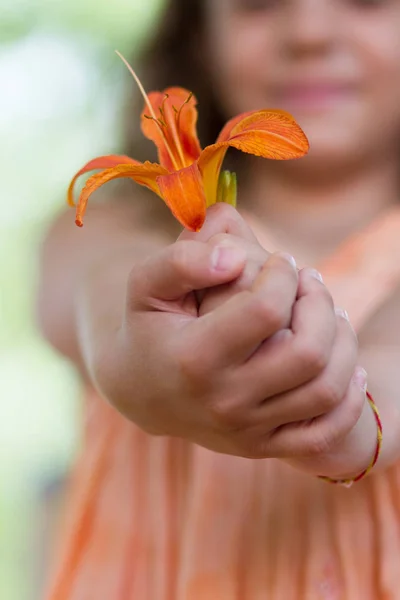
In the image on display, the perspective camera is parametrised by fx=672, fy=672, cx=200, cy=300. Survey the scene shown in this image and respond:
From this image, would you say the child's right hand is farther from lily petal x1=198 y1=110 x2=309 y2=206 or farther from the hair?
the hair

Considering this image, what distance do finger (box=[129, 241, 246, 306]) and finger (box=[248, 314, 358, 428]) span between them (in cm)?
5

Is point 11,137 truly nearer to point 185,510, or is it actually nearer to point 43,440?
point 43,440

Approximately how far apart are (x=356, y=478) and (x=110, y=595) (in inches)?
10.2

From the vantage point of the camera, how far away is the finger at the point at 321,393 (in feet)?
0.83

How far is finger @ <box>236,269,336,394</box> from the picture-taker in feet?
0.79

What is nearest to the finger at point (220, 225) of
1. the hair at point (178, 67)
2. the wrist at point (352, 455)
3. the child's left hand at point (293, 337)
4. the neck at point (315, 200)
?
the child's left hand at point (293, 337)

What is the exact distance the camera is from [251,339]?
23 cm

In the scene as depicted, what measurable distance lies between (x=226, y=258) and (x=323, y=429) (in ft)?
0.27

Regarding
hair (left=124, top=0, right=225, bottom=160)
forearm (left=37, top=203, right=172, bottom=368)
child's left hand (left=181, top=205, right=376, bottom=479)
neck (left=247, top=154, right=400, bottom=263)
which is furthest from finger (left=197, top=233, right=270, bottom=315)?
hair (left=124, top=0, right=225, bottom=160)

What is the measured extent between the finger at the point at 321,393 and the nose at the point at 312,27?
1.23 feet

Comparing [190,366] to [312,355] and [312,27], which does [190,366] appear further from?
[312,27]

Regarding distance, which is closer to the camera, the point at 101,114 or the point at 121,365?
the point at 121,365

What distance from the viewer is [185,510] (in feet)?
1.74

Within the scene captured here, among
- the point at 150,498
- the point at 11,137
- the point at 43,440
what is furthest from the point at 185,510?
the point at 11,137
